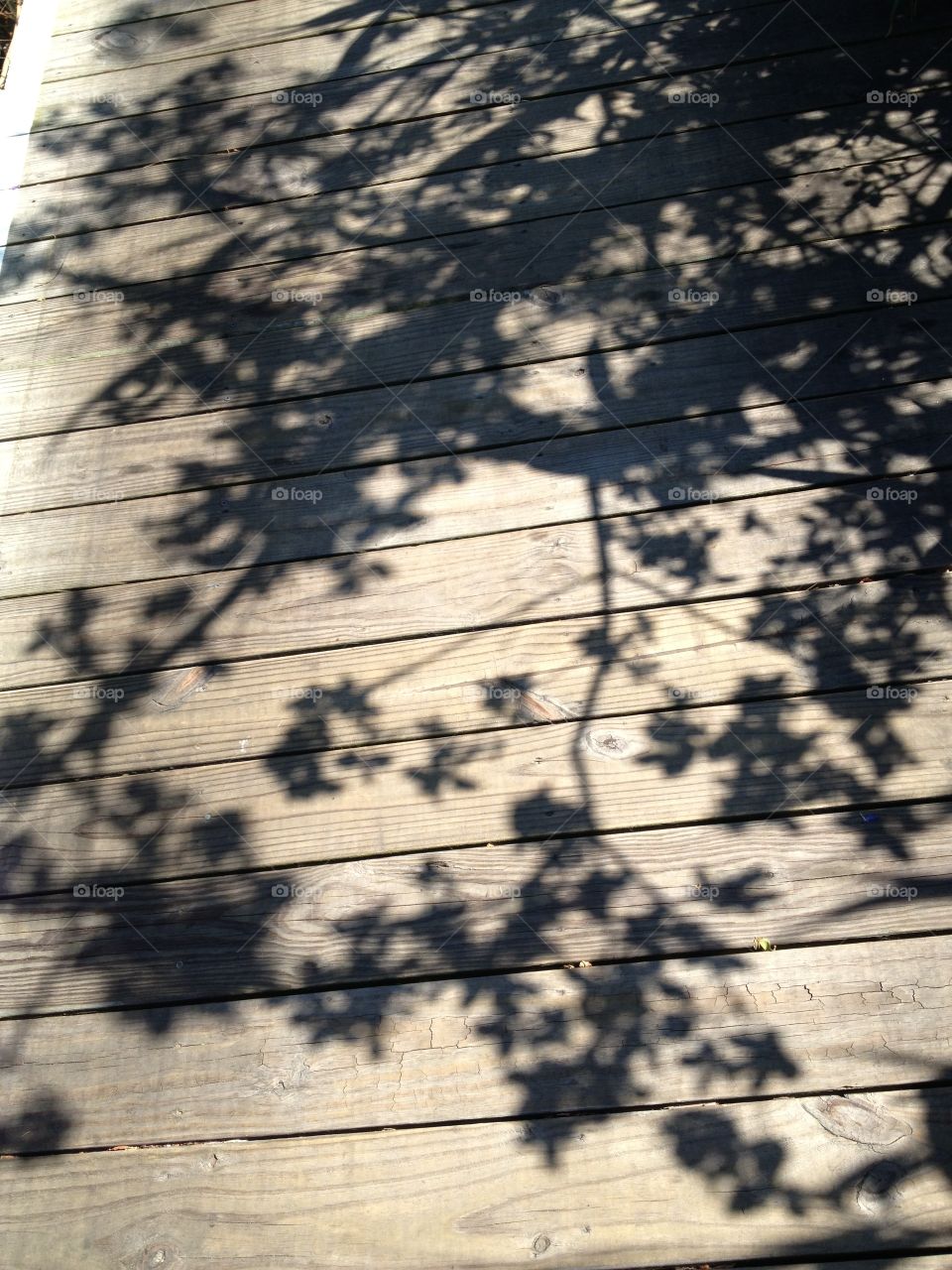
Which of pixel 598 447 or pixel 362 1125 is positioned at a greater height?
pixel 598 447

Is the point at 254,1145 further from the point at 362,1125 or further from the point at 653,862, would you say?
the point at 653,862

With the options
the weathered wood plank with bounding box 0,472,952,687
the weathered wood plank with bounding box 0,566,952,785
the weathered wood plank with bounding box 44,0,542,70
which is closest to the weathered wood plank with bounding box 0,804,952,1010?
the weathered wood plank with bounding box 0,566,952,785

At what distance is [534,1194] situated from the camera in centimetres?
256

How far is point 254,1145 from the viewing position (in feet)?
8.84

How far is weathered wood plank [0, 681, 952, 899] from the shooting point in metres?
2.95

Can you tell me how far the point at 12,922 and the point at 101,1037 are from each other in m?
0.50

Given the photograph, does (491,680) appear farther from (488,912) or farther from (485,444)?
(485,444)

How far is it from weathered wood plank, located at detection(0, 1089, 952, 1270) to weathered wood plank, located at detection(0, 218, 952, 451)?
2.29 meters

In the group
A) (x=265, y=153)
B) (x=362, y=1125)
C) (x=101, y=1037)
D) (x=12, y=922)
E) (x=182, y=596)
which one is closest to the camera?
(x=362, y=1125)

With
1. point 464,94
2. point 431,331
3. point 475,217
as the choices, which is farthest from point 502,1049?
point 464,94

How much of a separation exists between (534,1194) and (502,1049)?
1.20ft

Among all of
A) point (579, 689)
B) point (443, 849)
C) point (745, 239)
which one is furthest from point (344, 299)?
point (443, 849)

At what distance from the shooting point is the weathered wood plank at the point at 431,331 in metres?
3.68

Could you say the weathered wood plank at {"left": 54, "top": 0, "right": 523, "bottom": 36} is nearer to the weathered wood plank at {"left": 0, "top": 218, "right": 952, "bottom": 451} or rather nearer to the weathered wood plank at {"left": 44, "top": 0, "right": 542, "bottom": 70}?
the weathered wood plank at {"left": 44, "top": 0, "right": 542, "bottom": 70}
